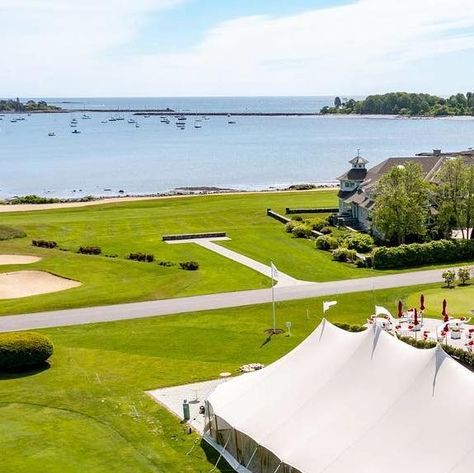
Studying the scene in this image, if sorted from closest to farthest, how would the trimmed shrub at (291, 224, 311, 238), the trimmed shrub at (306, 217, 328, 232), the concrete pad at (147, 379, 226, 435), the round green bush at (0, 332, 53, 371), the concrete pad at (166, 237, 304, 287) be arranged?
the concrete pad at (147, 379, 226, 435) < the round green bush at (0, 332, 53, 371) < the concrete pad at (166, 237, 304, 287) < the trimmed shrub at (291, 224, 311, 238) < the trimmed shrub at (306, 217, 328, 232)

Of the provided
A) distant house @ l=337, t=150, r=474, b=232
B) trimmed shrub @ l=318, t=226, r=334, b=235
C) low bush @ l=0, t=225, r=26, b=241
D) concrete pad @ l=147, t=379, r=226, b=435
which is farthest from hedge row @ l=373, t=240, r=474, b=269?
low bush @ l=0, t=225, r=26, b=241

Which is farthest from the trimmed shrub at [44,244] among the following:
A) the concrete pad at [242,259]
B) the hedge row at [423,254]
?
the hedge row at [423,254]

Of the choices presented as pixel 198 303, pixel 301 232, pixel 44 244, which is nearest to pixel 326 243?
pixel 301 232

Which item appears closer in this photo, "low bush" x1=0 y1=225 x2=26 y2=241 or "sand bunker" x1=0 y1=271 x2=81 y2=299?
"sand bunker" x1=0 y1=271 x2=81 y2=299

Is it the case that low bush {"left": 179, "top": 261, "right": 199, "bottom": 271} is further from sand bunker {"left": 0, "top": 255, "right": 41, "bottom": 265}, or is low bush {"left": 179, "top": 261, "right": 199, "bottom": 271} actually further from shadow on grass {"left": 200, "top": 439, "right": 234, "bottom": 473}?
shadow on grass {"left": 200, "top": 439, "right": 234, "bottom": 473}

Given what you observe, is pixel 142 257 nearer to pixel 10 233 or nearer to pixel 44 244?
pixel 44 244

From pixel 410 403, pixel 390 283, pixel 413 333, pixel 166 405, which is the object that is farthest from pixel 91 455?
pixel 390 283

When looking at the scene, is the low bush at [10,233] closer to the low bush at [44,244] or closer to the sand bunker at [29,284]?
the low bush at [44,244]
